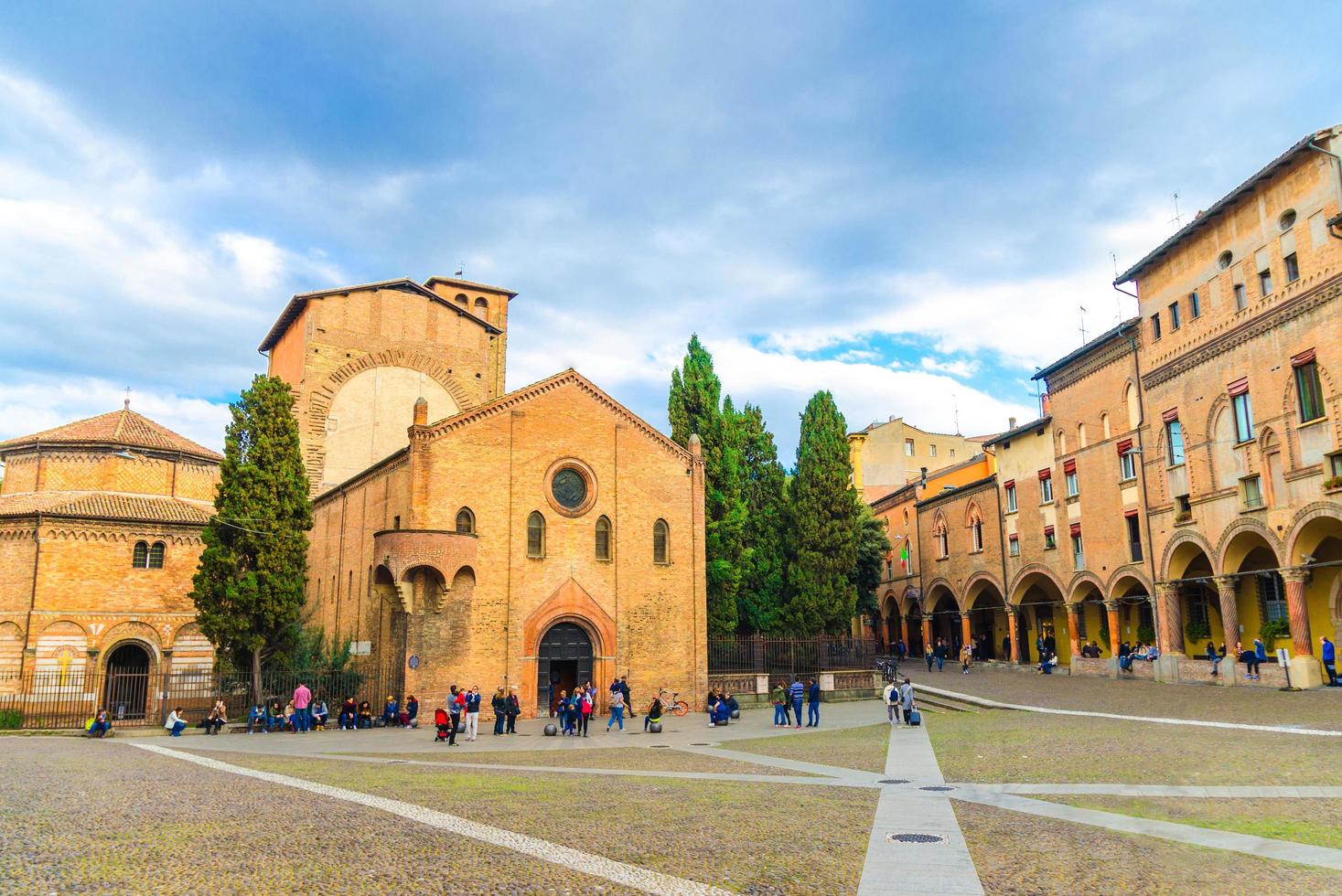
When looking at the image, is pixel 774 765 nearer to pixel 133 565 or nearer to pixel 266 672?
pixel 266 672

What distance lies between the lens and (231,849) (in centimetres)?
816

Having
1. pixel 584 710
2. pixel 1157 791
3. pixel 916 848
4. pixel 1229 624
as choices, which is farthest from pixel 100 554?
pixel 1229 624

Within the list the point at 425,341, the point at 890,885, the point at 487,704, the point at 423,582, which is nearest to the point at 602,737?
the point at 487,704

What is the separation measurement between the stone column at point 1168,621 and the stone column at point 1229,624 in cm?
189

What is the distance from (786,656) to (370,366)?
2109 cm

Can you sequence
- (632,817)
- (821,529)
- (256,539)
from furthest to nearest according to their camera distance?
(821,529)
(256,539)
(632,817)

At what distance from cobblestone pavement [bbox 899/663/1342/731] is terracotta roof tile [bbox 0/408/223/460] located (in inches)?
1357

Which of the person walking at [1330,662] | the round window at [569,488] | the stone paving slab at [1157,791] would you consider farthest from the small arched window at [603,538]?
the person walking at [1330,662]

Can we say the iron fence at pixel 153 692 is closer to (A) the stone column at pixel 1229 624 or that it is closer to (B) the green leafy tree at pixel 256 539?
(B) the green leafy tree at pixel 256 539

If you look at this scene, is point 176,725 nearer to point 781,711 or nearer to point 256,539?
point 256,539

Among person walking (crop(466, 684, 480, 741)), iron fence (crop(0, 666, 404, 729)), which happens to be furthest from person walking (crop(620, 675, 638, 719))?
iron fence (crop(0, 666, 404, 729))

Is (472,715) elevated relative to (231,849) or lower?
lower

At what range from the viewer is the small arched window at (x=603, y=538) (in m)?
28.8

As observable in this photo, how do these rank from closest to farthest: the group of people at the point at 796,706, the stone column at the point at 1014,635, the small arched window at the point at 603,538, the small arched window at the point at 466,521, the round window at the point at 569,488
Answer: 1. the group of people at the point at 796,706
2. the small arched window at the point at 466,521
3. the round window at the point at 569,488
4. the small arched window at the point at 603,538
5. the stone column at the point at 1014,635
